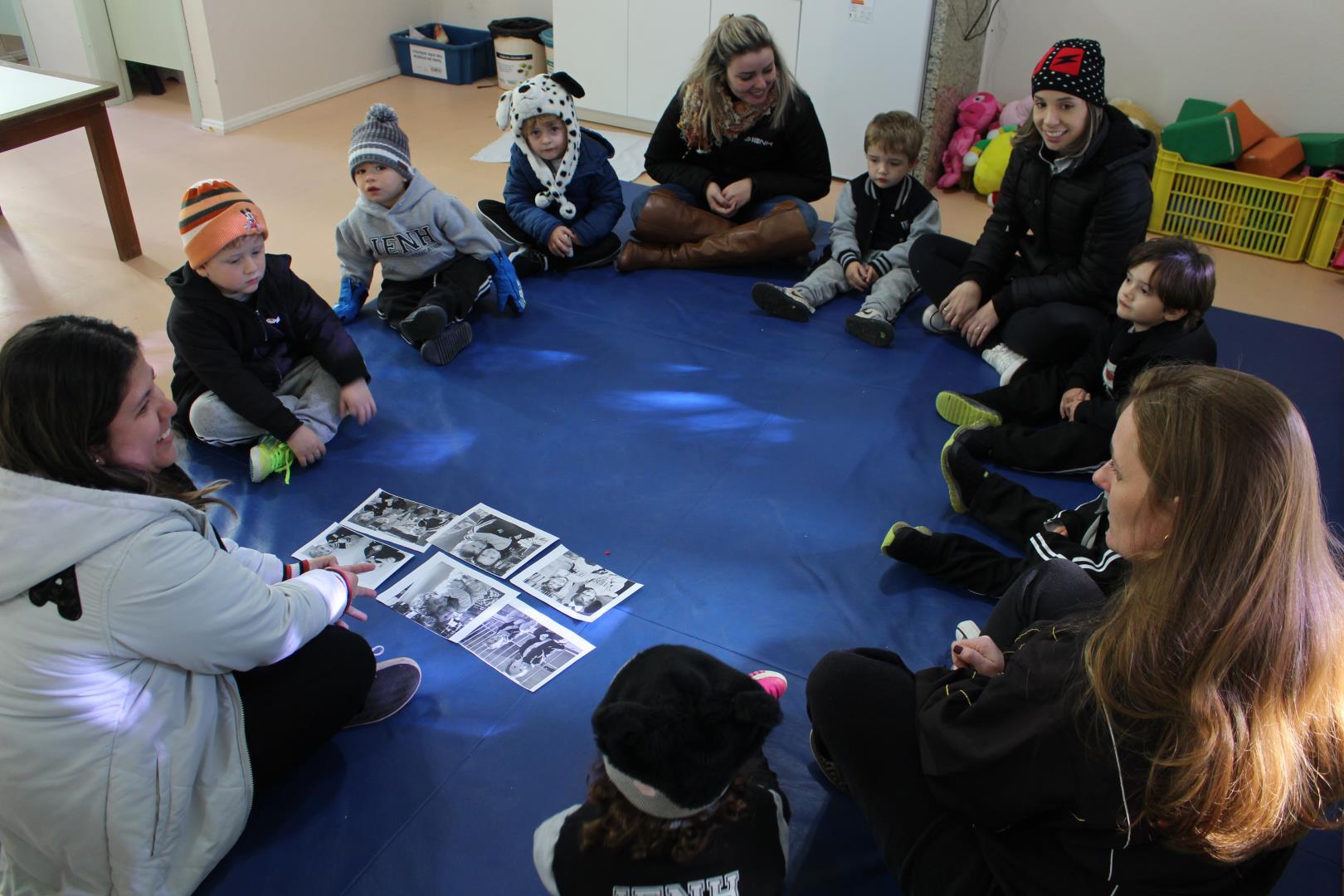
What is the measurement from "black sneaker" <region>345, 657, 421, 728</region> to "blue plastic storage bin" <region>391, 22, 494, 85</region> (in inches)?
202

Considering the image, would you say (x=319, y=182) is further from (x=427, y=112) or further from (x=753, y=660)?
(x=753, y=660)

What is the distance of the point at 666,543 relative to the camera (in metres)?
2.55

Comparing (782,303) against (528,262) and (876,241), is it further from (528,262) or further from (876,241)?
(528,262)

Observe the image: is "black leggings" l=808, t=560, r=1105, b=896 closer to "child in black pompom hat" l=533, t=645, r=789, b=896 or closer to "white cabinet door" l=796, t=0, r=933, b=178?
"child in black pompom hat" l=533, t=645, r=789, b=896

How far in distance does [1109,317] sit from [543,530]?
6.24 ft

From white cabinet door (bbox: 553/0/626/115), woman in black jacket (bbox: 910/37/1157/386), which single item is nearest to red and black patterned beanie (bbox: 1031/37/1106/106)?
woman in black jacket (bbox: 910/37/1157/386)

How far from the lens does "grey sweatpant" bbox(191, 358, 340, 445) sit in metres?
2.82

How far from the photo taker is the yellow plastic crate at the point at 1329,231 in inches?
157

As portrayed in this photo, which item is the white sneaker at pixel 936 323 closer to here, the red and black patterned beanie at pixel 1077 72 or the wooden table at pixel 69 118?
the red and black patterned beanie at pixel 1077 72

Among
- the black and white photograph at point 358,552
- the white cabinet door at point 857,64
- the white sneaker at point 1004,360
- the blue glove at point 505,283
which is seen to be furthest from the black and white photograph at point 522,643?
the white cabinet door at point 857,64

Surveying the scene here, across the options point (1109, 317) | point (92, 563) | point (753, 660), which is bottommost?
point (753, 660)

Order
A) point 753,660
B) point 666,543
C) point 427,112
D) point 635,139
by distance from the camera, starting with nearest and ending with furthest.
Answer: point 753,660
point 666,543
point 635,139
point 427,112

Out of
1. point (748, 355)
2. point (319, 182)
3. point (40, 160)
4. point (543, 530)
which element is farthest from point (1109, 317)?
point (40, 160)

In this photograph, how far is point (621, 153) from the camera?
5.28 m
